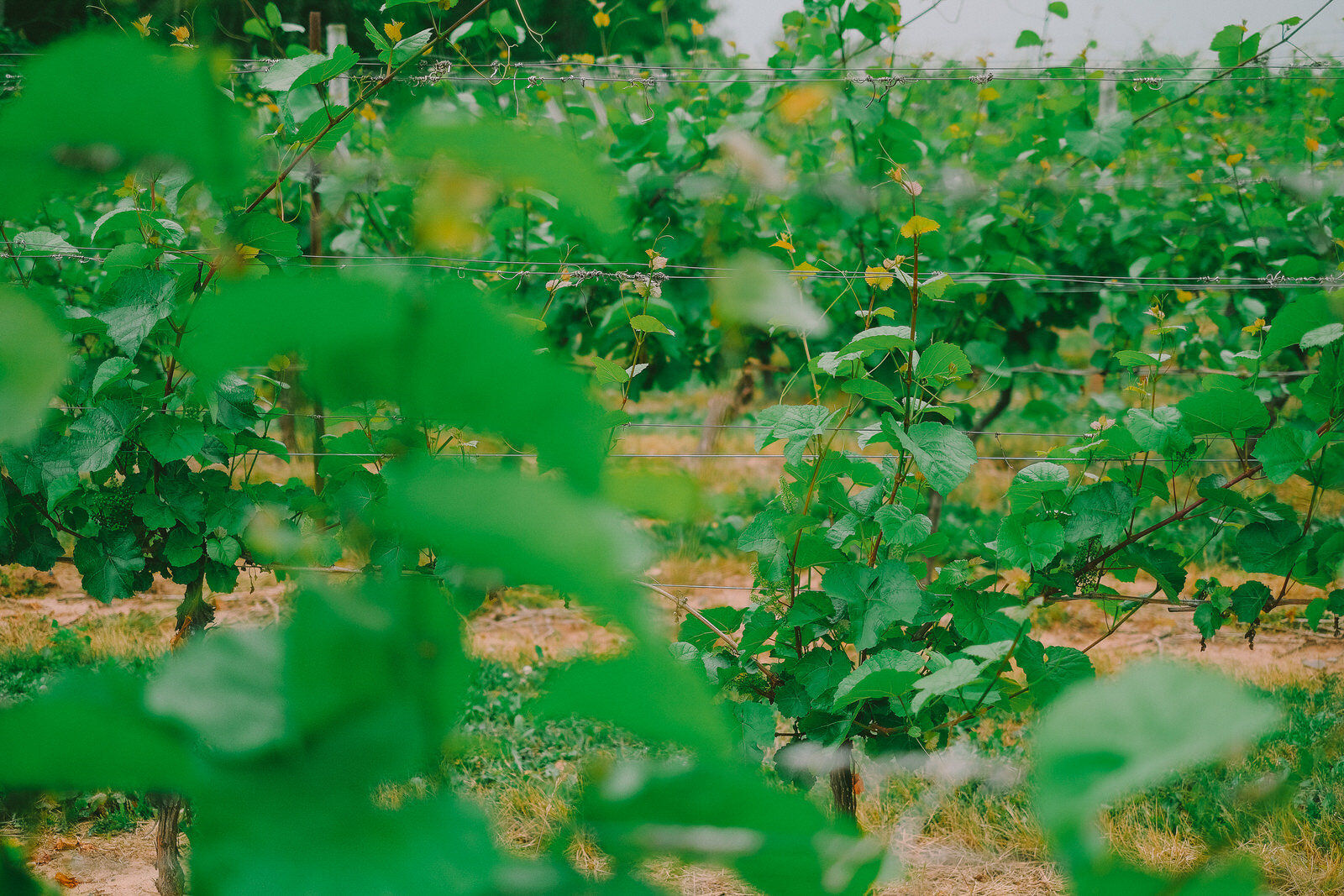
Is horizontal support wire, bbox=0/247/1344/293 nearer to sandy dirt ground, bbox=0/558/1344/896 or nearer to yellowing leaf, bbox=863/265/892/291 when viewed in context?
yellowing leaf, bbox=863/265/892/291

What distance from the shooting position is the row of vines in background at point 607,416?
15 cm

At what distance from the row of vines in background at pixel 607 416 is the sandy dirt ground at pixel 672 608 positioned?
0.34m

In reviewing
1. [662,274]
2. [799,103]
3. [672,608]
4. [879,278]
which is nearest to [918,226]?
[879,278]

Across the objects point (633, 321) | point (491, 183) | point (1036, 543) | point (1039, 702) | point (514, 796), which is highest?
point (491, 183)

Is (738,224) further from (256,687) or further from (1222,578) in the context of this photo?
(256,687)

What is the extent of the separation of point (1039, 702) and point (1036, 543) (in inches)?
8.4

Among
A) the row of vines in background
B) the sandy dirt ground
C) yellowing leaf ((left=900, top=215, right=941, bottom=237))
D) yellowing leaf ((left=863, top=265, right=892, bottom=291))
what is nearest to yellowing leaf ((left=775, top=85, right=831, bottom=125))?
the row of vines in background

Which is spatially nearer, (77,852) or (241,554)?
(241,554)

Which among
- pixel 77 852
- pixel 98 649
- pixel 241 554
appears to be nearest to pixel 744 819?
pixel 241 554

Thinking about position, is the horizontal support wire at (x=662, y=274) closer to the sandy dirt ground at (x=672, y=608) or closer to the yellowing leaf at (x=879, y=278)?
the yellowing leaf at (x=879, y=278)

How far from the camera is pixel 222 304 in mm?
152

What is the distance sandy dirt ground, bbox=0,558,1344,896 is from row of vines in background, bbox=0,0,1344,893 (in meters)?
0.34

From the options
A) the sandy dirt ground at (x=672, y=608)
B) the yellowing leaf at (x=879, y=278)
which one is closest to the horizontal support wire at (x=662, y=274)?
the yellowing leaf at (x=879, y=278)

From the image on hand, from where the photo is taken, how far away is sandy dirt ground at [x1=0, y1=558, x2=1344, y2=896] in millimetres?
1708
